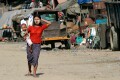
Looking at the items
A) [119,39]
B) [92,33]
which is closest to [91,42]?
[92,33]

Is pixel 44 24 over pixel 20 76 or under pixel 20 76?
over

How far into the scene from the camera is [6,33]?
143 feet

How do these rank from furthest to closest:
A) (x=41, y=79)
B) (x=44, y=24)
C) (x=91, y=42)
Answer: (x=91, y=42)
(x=44, y=24)
(x=41, y=79)

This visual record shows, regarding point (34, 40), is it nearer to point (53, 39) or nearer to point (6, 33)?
point (53, 39)

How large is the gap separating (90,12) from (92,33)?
991 cm

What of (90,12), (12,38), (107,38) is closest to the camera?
(107,38)

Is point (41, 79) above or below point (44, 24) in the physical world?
below

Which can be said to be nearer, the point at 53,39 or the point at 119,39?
the point at 119,39

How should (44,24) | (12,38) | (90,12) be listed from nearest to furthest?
(44,24) → (90,12) → (12,38)

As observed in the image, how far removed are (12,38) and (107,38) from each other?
1811 centimetres

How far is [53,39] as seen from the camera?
89.2 feet

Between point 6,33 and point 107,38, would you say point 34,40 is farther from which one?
point 6,33

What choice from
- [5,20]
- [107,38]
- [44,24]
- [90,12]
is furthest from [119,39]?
[5,20]

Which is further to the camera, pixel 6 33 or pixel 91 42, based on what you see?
pixel 6 33
